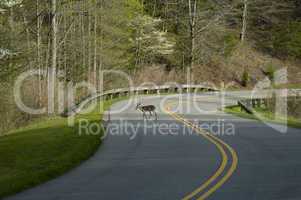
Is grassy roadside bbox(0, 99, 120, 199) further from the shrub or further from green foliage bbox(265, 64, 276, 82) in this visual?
green foliage bbox(265, 64, 276, 82)

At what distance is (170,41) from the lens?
211ft

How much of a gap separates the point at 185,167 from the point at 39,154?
4780mm

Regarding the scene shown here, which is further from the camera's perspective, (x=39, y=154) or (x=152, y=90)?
(x=152, y=90)

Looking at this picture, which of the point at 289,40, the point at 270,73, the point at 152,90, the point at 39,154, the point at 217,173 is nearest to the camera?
the point at 217,173

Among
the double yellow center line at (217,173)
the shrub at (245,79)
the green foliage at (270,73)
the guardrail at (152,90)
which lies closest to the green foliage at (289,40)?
the green foliage at (270,73)

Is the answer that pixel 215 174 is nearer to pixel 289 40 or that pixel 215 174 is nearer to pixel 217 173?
pixel 217 173

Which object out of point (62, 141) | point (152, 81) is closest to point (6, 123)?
point (62, 141)

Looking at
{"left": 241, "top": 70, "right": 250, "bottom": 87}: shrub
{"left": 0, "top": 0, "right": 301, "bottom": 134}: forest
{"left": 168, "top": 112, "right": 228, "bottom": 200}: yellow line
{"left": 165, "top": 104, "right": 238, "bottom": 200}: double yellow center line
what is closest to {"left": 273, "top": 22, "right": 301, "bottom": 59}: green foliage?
{"left": 0, "top": 0, "right": 301, "bottom": 134}: forest

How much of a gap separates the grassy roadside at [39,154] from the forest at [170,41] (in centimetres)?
1223

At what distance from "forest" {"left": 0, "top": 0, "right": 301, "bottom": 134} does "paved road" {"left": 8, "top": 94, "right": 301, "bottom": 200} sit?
15.0m

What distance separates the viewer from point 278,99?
126 feet

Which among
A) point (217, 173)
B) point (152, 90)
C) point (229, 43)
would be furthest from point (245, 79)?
point (217, 173)

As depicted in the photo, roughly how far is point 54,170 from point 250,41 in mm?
63578

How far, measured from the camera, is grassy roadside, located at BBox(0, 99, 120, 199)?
39.0 feet
